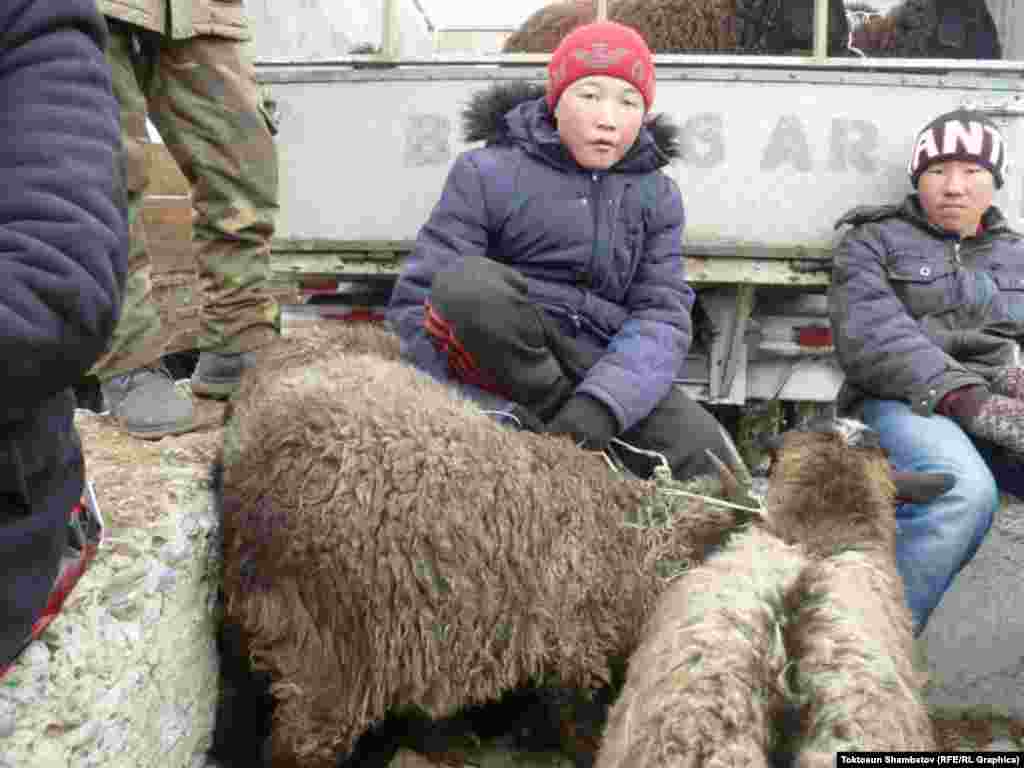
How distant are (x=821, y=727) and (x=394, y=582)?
88 centimetres

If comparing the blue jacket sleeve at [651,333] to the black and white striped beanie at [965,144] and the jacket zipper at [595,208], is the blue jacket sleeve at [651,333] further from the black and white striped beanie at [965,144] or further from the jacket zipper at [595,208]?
the black and white striped beanie at [965,144]

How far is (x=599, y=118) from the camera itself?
279cm

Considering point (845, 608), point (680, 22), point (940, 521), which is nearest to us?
point (845, 608)

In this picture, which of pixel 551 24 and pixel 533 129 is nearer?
pixel 533 129

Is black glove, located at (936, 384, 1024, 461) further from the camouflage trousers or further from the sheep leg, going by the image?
the camouflage trousers

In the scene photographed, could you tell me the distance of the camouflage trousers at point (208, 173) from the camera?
254 centimetres

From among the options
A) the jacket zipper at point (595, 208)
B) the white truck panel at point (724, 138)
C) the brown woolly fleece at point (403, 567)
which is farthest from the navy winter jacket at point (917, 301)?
the brown woolly fleece at point (403, 567)

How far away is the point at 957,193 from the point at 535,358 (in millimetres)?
1826

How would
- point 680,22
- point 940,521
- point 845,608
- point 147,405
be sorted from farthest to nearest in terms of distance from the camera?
point 680,22 < point 940,521 < point 147,405 < point 845,608

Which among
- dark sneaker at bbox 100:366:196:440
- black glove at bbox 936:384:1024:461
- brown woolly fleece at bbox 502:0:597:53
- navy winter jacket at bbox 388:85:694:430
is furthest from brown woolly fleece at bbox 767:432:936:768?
brown woolly fleece at bbox 502:0:597:53

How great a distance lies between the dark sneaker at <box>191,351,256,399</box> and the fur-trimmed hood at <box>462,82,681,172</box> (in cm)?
110

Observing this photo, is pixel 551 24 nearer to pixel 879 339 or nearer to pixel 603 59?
pixel 603 59

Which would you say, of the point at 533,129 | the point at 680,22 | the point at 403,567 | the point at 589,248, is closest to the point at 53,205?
the point at 403,567

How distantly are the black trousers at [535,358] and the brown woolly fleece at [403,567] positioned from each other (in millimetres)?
318
